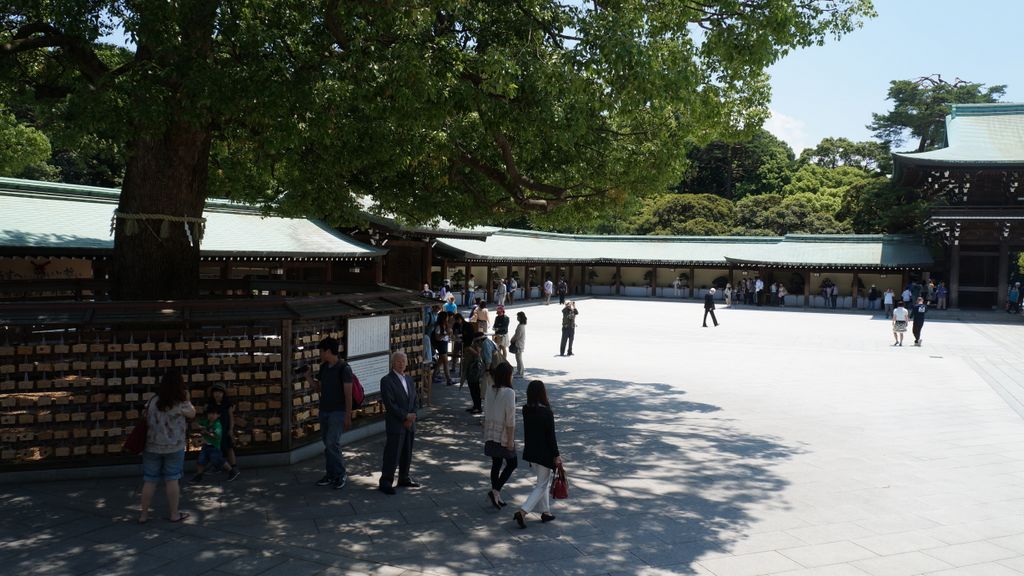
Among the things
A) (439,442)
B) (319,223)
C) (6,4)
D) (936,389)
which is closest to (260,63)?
(6,4)

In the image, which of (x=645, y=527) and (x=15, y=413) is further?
(x=15, y=413)

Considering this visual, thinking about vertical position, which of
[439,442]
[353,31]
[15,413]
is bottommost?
[439,442]

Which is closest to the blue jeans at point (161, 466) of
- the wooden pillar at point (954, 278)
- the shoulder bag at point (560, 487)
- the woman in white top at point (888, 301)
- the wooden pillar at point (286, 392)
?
the wooden pillar at point (286, 392)

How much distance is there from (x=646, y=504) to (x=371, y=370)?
15.0 ft

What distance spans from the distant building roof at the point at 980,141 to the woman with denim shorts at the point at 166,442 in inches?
1386

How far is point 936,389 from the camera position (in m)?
15.1

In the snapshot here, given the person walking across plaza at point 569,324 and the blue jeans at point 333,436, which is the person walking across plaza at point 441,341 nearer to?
the person walking across plaza at point 569,324

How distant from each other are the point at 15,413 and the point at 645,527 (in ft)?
22.8

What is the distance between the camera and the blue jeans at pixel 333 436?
796cm

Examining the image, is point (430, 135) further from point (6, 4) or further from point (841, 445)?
point (841, 445)

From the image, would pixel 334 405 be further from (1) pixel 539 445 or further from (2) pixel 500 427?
(1) pixel 539 445

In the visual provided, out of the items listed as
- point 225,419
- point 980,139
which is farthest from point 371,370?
point 980,139

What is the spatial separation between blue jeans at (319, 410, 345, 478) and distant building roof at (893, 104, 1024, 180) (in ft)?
110

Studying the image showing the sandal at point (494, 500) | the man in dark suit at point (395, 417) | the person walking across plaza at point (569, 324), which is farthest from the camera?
the person walking across plaza at point (569, 324)
